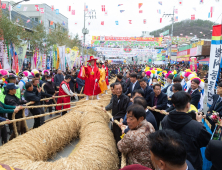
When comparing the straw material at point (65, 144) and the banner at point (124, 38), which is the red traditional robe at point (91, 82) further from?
the banner at point (124, 38)

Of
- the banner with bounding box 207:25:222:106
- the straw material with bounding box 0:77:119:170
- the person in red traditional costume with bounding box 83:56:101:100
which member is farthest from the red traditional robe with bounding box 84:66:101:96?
the banner with bounding box 207:25:222:106

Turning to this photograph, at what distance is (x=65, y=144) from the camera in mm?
3969

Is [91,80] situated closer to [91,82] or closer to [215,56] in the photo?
[91,82]

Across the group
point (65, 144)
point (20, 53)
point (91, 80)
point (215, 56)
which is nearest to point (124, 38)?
point (20, 53)

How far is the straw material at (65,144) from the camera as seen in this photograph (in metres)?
2.42

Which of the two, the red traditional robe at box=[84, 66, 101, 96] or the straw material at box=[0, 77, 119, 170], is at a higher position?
the red traditional robe at box=[84, 66, 101, 96]

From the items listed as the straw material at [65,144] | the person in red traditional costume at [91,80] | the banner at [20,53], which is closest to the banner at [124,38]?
the banner at [20,53]

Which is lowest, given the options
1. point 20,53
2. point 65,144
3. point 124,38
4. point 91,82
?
point 65,144

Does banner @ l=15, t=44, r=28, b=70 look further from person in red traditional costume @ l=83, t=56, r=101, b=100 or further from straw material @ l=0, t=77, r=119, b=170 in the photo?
straw material @ l=0, t=77, r=119, b=170

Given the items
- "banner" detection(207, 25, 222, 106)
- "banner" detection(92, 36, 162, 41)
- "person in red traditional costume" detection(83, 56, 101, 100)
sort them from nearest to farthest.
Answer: "banner" detection(207, 25, 222, 106)
"person in red traditional costume" detection(83, 56, 101, 100)
"banner" detection(92, 36, 162, 41)

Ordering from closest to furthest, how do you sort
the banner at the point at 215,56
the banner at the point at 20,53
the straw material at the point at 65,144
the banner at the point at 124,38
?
the straw material at the point at 65,144 → the banner at the point at 215,56 → the banner at the point at 20,53 → the banner at the point at 124,38

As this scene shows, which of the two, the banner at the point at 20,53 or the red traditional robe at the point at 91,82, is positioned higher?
the banner at the point at 20,53

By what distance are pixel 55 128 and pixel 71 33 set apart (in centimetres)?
2765

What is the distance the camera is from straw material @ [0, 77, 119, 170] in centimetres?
242
